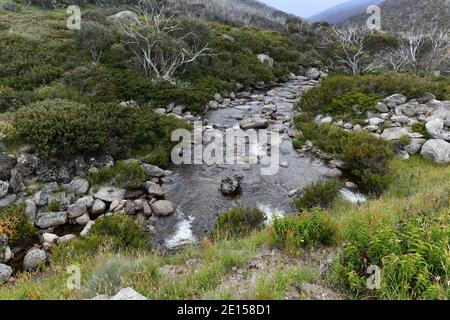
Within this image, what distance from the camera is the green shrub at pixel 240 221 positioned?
26.0 ft

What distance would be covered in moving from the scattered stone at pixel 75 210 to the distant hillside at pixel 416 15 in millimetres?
53393

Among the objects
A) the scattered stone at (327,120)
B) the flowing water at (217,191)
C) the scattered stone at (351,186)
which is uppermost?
the scattered stone at (327,120)

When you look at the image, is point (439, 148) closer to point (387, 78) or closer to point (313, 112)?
point (313, 112)

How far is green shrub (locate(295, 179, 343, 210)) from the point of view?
9344 mm

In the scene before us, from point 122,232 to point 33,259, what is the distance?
2.02 m

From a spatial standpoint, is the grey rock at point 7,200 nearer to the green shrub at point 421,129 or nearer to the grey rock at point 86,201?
the grey rock at point 86,201

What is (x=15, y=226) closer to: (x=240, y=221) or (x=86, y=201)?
(x=86, y=201)

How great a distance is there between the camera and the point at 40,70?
17594 millimetres

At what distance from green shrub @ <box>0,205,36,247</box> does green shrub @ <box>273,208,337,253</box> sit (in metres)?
6.54

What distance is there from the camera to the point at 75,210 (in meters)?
9.01

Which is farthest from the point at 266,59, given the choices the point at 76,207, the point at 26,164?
the point at 76,207

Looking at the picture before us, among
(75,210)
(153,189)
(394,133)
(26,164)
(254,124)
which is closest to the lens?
(75,210)

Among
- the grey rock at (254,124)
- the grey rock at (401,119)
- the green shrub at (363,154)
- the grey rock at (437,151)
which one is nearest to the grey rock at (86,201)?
the green shrub at (363,154)

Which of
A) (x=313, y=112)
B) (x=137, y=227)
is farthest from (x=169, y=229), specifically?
(x=313, y=112)
